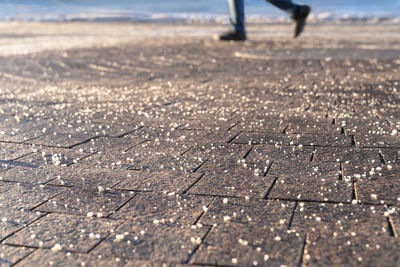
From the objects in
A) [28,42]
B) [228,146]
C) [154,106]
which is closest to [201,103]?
[154,106]

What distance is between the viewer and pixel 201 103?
5145 millimetres

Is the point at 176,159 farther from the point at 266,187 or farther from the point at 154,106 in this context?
the point at 154,106

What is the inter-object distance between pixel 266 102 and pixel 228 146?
1.62 metres

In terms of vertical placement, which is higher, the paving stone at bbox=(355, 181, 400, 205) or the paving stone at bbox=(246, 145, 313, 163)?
the paving stone at bbox=(355, 181, 400, 205)

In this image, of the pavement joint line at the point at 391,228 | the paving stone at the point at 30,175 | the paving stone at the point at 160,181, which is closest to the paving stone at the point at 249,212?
the paving stone at the point at 160,181

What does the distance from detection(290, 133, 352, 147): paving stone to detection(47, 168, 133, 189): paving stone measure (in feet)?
4.15

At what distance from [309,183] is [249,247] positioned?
84cm

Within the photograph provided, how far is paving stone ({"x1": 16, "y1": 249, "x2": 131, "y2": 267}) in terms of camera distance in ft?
6.57

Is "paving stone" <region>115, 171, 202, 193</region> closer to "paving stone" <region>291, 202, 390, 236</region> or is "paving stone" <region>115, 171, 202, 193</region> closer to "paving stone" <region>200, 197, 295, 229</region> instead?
"paving stone" <region>200, 197, 295, 229</region>

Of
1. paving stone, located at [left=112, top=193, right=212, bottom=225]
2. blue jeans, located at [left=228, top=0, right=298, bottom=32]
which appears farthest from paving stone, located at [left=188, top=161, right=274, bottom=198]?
blue jeans, located at [left=228, top=0, right=298, bottom=32]

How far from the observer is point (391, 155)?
325cm

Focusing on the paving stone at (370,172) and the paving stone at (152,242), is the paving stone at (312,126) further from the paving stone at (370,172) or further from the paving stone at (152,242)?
the paving stone at (152,242)

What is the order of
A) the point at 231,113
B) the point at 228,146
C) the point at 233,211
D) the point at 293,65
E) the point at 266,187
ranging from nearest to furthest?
the point at 233,211, the point at 266,187, the point at 228,146, the point at 231,113, the point at 293,65

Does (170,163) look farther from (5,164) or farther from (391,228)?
(391,228)
